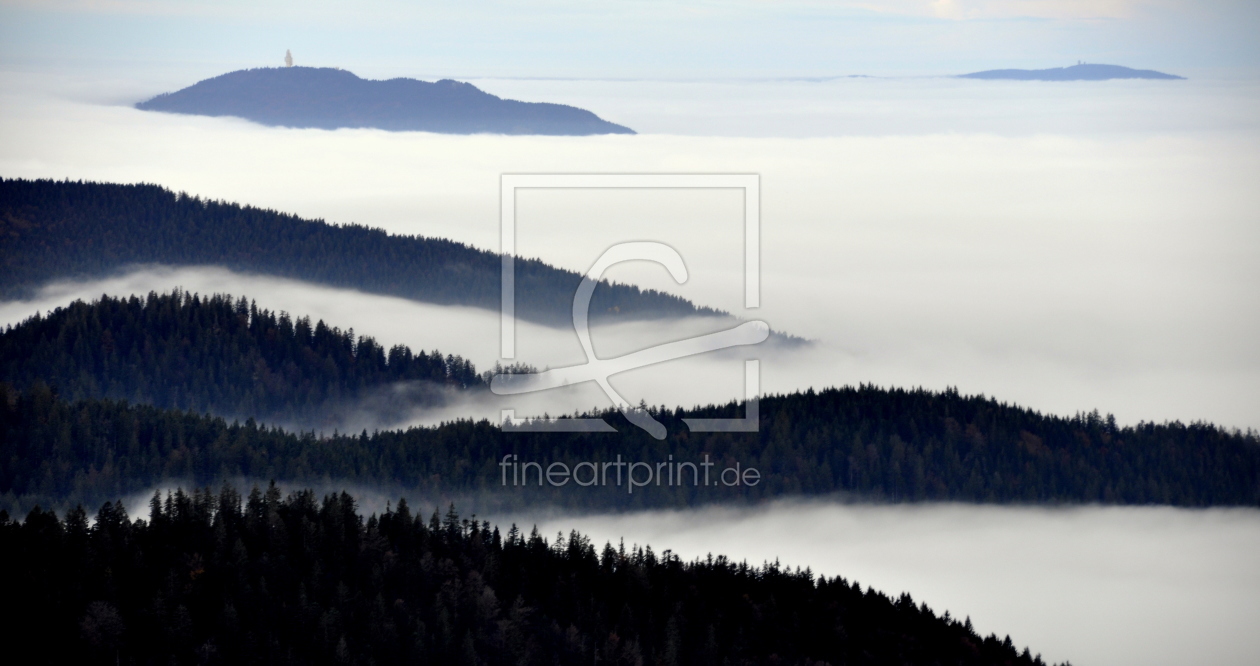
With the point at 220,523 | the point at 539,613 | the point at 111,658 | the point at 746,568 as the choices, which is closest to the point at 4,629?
the point at 111,658

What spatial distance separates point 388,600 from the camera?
120000 mm

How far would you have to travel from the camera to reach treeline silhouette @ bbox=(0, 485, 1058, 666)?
375 ft

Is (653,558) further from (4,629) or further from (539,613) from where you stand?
(4,629)

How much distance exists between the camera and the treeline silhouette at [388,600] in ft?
375

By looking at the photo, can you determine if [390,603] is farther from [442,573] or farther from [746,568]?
[746,568]

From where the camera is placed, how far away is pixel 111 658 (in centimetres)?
11075

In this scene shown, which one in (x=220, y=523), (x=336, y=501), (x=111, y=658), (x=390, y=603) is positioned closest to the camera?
(x=111, y=658)

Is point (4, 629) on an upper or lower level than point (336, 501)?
lower

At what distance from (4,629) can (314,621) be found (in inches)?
925

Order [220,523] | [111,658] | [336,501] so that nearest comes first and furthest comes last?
[111,658], [220,523], [336,501]

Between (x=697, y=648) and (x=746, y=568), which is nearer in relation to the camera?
(x=697, y=648)

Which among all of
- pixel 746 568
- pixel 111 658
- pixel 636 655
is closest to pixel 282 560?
pixel 111 658

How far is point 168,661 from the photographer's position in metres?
112

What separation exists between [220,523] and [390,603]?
19490 millimetres
